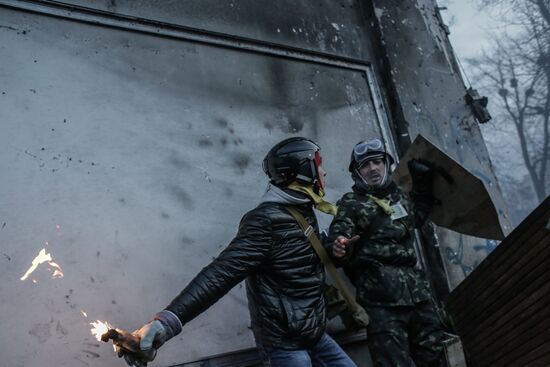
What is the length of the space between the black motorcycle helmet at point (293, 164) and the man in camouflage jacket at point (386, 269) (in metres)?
0.45

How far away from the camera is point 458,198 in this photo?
4.08 meters

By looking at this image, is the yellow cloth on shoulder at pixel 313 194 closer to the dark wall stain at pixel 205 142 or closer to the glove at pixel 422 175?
the dark wall stain at pixel 205 142

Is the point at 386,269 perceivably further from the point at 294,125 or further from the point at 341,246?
the point at 294,125

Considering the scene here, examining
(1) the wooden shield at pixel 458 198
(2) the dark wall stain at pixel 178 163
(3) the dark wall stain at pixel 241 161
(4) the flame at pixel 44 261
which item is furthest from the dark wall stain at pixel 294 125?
(4) the flame at pixel 44 261

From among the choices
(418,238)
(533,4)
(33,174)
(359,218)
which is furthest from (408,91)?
(533,4)

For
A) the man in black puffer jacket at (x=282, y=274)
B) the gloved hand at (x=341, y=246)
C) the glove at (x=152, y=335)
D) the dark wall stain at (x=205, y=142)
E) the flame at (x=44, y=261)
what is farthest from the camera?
the dark wall stain at (x=205, y=142)

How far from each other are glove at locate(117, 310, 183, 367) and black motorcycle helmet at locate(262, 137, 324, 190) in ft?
3.56

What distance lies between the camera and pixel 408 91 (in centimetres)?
554

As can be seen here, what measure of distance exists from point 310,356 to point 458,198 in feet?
6.24

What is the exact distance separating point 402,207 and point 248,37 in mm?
2042

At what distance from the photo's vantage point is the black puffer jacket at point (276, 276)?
8.73 ft

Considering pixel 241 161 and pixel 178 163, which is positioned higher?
pixel 241 161

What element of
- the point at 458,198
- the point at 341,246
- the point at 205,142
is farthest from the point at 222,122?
the point at 458,198

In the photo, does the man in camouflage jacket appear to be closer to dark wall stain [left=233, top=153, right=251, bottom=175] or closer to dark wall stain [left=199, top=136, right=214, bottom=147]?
dark wall stain [left=233, top=153, right=251, bottom=175]
